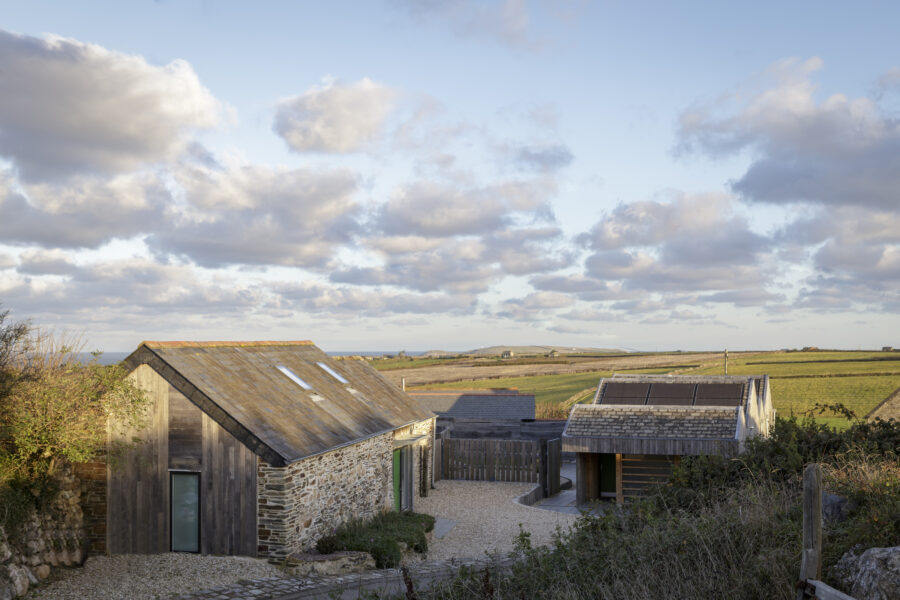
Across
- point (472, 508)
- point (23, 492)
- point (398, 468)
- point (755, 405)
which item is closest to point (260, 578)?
point (23, 492)

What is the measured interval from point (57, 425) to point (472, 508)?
12594 mm

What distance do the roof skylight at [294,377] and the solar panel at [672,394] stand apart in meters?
12.4

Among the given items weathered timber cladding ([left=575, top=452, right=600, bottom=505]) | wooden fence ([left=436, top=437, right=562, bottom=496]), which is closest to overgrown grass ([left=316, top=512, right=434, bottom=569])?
weathered timber cladding ([left=575, top=452, right=600, bottom=505])

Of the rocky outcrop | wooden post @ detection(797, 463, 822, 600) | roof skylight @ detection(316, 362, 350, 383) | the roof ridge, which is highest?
the roof ridge

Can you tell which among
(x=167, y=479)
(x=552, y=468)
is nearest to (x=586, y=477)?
(x=552, y=468)

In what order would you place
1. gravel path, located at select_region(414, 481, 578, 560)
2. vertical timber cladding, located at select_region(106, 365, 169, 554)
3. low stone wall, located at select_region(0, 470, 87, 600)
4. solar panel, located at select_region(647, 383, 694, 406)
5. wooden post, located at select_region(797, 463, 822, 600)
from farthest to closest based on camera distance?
solar panel, located at select_region(647, 383, 694, 406), gravel path, located at select_region(414, 481, 578, 560), vertical timber cladding, located at select_region(106, 365, 169, 554), low stone wall, located at select_region(0, 470, 87, 600), wooden post, located at select_region(797, 463, 822, 600)

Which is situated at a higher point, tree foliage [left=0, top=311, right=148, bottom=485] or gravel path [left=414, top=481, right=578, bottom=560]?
tree foliage [left=0, top=311, right=148, bottom=485]

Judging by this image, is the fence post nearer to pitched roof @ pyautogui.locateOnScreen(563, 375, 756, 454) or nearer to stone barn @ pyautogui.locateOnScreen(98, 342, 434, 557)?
pitched roof @ pyautogui.locateOnScreen(563, 375, 756, 454)

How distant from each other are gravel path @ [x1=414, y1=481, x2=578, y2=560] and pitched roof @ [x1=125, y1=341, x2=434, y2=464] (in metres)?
3.03

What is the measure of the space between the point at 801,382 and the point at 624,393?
42.0 metres

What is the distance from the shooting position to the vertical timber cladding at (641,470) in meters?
22.9

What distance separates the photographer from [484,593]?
8.39 m

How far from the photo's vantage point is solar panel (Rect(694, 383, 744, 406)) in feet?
80.5

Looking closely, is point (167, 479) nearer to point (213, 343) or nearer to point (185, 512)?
point (185, 512)
